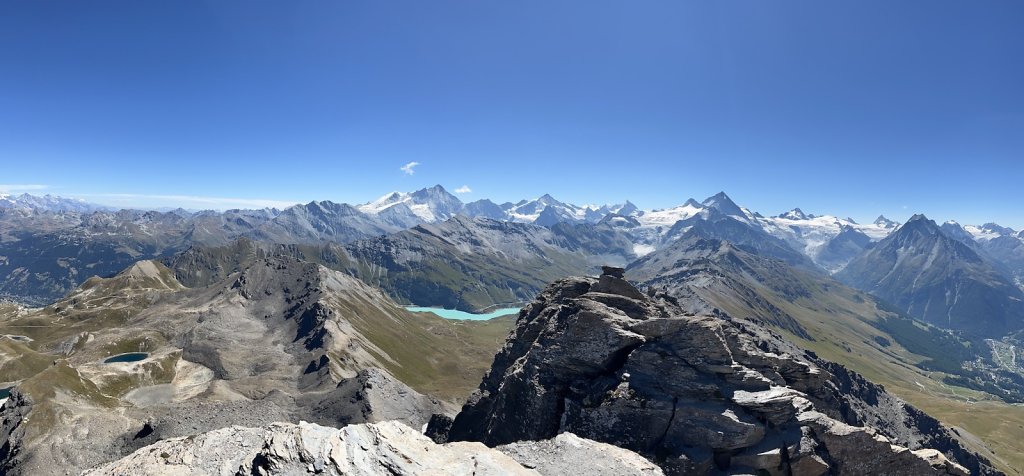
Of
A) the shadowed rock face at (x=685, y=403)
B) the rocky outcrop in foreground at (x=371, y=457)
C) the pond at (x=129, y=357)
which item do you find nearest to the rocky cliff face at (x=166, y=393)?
the pond at (x=129, y=357)

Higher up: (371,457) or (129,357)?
(371,457)

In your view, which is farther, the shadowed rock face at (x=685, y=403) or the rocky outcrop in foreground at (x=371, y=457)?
the shadowed rock face at (x=685, y=403)

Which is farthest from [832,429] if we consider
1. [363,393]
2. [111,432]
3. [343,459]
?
[111,432]

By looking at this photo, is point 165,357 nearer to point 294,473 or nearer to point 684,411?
point 294,473

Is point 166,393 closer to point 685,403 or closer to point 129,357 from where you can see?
point 129,357

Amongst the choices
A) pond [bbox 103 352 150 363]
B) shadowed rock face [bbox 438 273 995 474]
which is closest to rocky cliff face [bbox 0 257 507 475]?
pond [bbox 103 352 150 363]

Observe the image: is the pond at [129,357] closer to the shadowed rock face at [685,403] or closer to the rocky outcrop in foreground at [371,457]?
the rocky outcrop in foreground at [371,457]

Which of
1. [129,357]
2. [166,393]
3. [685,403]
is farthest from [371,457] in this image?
[129,357]
